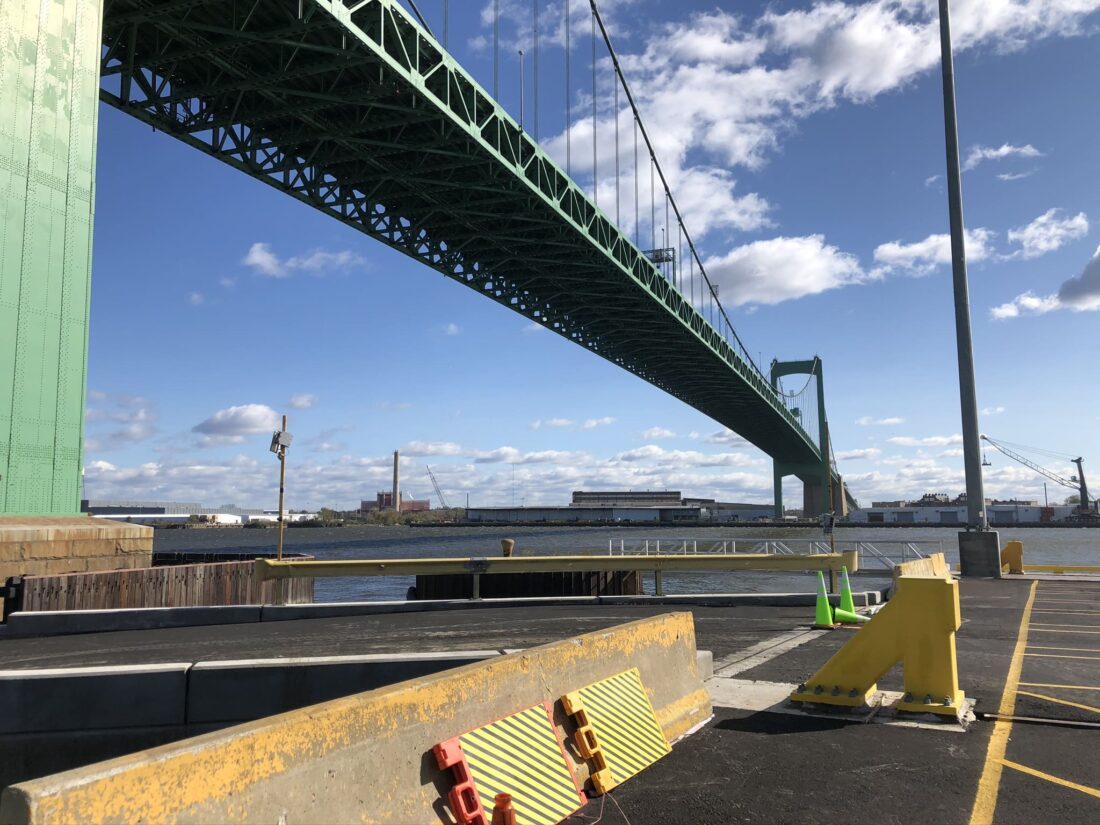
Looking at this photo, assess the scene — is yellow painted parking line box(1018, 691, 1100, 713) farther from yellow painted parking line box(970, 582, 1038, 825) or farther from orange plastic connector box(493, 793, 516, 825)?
orange plastic connector box(493, 793, 516, 825)

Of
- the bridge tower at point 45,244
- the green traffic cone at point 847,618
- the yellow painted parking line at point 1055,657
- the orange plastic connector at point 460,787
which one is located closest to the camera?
the orange plastic connector at point 460,787

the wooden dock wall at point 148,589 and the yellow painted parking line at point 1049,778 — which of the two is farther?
the wooden dock wall at point 148,589

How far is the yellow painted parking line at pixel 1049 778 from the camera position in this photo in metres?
4.54

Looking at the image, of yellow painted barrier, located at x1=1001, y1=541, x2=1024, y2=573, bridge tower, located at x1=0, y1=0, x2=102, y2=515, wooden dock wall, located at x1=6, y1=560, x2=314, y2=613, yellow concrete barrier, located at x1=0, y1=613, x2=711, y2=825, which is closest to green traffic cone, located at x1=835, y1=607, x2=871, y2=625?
yellow concrete barrier, located at x1=0, y1=613, x2=711, y2=825

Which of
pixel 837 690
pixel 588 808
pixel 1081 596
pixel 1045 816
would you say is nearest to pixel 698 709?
pixel 837 690

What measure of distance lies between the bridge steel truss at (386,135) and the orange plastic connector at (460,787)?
23142mm

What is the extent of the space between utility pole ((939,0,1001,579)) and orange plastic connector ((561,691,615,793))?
17.6 m

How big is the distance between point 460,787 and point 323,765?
721 millimetres

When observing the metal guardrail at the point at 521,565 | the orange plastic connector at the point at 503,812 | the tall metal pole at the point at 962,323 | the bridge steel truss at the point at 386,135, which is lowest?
the orange plastic connector at the point at 503,812

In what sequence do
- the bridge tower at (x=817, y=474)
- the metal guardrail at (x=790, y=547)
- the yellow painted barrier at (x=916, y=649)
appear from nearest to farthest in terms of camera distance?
the yellow painted barrier at (x=916, y=649) → the metal guardrail at (x=790, y=547) → the bridge tower at (x=817, y=474)

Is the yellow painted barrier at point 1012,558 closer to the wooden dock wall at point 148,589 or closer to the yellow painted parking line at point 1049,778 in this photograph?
the wooden dock wall at point 148,589

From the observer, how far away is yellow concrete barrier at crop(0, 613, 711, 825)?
247 cm

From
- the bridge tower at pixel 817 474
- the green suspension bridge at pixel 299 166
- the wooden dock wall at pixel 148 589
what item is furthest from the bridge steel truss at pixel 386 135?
the bridge tower at pixel 817 474

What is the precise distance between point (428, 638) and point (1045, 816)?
718 centimetres
